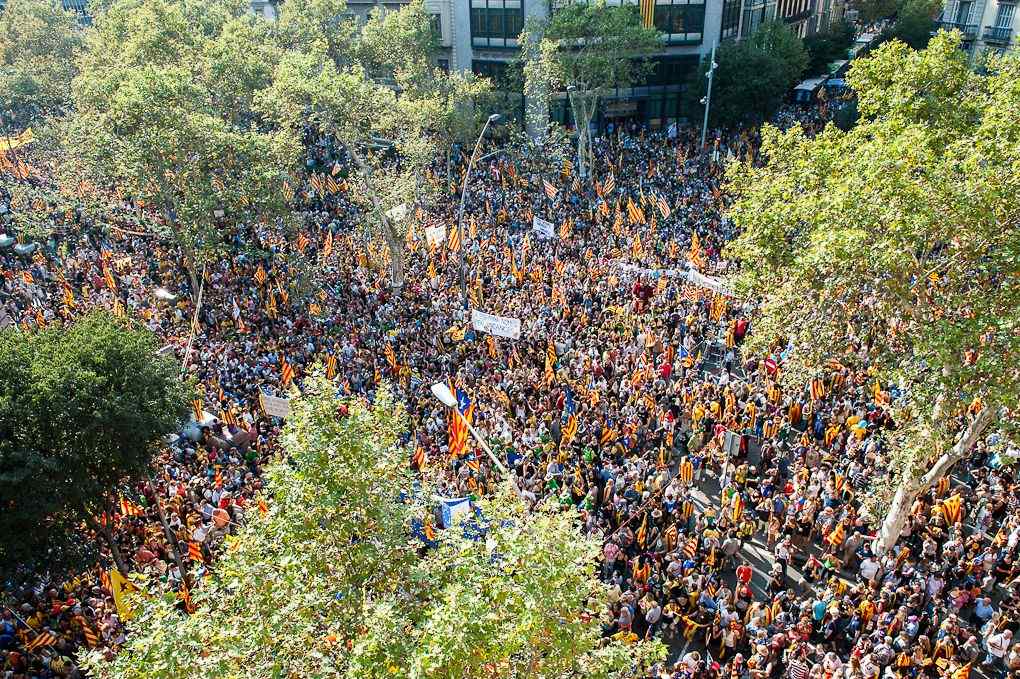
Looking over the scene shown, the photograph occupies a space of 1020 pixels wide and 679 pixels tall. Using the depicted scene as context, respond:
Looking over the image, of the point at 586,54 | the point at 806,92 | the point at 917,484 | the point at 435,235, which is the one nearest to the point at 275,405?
the point at 435,235

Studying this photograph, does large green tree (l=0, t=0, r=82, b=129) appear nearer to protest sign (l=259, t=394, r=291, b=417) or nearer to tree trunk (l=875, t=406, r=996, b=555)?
protest sign (l=259, t=394, r=291, b=417)

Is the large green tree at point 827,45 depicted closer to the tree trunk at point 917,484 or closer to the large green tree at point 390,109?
the large green tree at point 390,109

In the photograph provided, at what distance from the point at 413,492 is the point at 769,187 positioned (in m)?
11.3

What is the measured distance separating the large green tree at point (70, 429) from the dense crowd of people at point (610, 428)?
1331mm

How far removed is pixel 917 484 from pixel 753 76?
34.9 meters

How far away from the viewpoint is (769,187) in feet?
57.8

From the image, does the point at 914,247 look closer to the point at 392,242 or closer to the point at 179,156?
the point at 392,242

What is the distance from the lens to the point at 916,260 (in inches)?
553

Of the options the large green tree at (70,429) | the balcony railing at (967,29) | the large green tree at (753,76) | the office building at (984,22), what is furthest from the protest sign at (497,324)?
the balcony railing at (967,29)

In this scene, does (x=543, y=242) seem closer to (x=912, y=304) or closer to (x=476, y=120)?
(x=476, y=120)

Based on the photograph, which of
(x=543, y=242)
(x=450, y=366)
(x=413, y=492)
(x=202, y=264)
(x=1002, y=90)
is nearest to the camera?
(x=413, y=492)

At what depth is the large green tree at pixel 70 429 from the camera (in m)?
14.5

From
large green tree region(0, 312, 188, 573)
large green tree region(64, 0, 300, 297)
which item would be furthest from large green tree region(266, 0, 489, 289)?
large green tree region(0, 312, 188, 573)

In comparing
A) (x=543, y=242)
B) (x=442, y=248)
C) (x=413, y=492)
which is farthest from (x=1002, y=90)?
(x=442, y=248)
